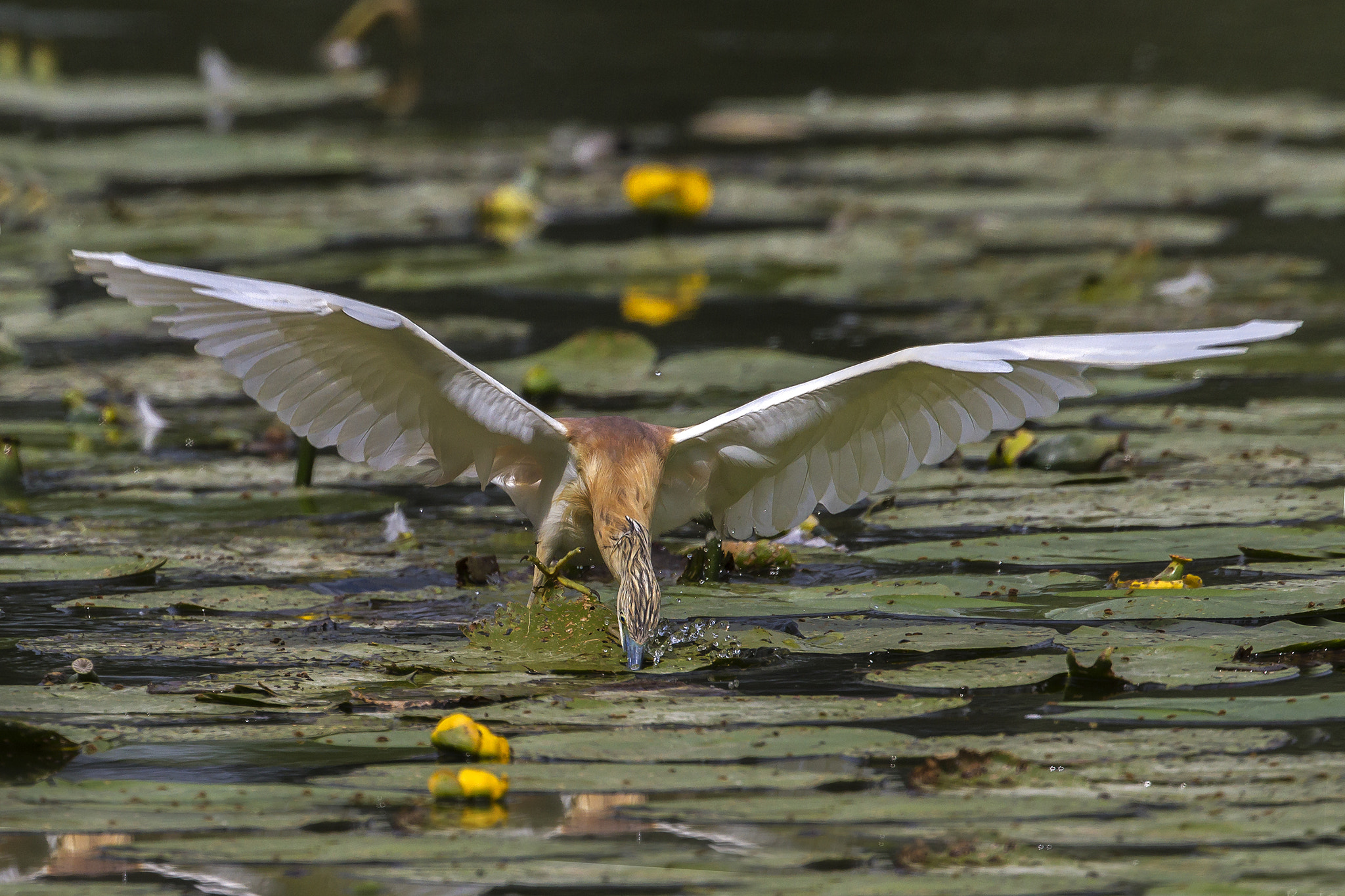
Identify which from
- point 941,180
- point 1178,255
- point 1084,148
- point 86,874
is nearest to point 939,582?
point 86,874

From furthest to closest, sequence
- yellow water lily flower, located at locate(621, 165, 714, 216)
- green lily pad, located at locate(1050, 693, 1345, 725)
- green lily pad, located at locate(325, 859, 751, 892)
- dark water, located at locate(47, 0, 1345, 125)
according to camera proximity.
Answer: dark water, located at locate(47, 0, 1345, 125) → yellow water lily flower, located at locate(621, 165, 714, 216) → green lily pad, located at locate(1050, 693, 1345, 725) → green lily pad, located at locate(325, 859, 751, 892)

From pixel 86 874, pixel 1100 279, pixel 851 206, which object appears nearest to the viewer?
pixel 86 874

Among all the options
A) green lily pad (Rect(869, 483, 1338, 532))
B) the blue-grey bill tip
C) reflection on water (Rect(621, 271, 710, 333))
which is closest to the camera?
the blue-grey bill tip

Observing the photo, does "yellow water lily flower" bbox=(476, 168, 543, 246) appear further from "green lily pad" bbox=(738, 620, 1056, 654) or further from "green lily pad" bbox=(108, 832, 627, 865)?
"green lily pad" bbox=(108, 832, 627, 865)

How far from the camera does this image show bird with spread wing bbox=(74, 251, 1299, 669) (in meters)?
4.18

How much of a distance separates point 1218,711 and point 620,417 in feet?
6.01

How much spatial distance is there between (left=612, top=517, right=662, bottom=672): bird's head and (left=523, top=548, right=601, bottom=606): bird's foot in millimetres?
107

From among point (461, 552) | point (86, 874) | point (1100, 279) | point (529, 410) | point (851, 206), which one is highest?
point (851, 206)

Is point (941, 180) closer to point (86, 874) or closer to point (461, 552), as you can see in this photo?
point (461, 552)

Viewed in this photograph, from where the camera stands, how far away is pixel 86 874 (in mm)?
2986

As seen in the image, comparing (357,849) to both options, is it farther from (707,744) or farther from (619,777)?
(707,744)

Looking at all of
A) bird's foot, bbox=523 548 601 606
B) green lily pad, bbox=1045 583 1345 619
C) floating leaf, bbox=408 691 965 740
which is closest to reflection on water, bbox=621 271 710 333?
bird's foot, bbox=523 548 601 606

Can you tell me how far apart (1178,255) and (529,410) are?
6.21 meters

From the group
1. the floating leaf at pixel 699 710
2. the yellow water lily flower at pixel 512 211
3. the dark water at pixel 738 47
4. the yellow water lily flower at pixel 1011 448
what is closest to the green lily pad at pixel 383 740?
the floating leaf at pixel 699 710
